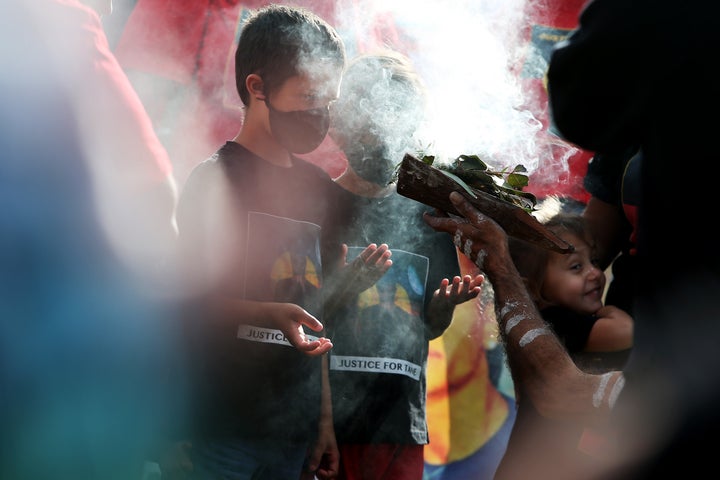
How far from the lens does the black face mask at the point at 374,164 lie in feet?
10.8

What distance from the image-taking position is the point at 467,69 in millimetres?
3672

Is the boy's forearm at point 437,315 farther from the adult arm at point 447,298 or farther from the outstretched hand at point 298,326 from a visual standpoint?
the outstretched hand at point 298,326

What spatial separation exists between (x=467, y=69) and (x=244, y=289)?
1716 mm

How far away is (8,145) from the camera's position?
7.24ft

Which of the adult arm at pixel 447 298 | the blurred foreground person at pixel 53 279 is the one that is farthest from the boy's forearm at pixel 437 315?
the blurred foreground person at pixel 53 279

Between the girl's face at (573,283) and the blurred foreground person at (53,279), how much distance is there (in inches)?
69.9

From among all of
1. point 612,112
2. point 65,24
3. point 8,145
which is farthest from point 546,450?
point 65,24

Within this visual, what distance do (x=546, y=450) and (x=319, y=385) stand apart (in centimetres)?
93

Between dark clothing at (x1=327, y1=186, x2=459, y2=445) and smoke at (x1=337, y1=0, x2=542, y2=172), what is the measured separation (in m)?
0.41

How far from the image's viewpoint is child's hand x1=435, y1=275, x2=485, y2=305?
2.98m

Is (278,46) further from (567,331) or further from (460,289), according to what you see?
(567,331)

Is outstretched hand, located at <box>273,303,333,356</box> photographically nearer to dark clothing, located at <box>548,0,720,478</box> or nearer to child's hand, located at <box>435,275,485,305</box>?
child's hand, located at <box>435,275,485,305</box>

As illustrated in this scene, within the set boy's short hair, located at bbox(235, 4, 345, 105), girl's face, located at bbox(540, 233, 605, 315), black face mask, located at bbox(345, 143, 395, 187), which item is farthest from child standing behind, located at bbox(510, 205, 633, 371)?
boy's short hair, located at bbox(235, 4, 345, 105)

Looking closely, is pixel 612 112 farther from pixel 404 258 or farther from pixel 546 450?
pixel 404 258
